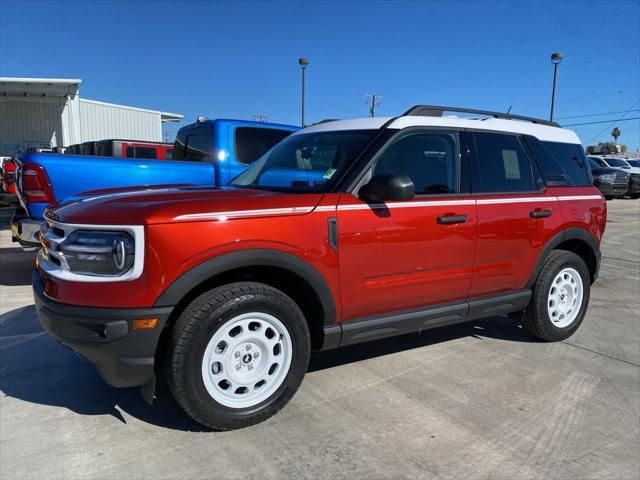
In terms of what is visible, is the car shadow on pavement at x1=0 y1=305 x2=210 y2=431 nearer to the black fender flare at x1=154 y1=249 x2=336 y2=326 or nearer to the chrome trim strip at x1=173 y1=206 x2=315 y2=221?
the black fender flare at x1=154 y1=249 x2=336 y2=326

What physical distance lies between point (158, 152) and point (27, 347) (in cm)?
690

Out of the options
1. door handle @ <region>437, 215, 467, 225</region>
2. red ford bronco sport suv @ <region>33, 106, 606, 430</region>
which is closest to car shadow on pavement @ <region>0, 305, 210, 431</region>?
red ford bronco sport suv @ <region>33, 106, 606, 430</region>

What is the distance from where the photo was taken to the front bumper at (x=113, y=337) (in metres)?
2.45

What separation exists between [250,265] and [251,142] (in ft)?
14.1

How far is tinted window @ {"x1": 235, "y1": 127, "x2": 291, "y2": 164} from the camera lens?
661cm

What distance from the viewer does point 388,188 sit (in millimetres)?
2953

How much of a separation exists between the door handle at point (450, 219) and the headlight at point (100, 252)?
2.03 meters

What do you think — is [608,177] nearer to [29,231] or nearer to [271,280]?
[271,280]

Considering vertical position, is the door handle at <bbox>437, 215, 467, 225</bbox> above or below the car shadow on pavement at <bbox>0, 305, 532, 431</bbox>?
above

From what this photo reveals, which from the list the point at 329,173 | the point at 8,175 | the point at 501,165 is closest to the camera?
the point at 329,173

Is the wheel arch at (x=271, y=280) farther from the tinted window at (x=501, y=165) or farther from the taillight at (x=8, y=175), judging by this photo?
the taillight at (x=8, y=175)

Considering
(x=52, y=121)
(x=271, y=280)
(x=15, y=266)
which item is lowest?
(x=15, y=266)

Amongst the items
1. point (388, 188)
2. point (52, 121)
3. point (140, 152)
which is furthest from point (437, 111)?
point (52, 121)

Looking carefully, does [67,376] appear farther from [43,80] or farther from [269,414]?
[43,80]
